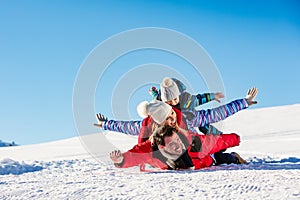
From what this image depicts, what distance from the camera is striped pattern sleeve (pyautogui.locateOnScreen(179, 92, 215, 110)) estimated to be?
14.0 feet

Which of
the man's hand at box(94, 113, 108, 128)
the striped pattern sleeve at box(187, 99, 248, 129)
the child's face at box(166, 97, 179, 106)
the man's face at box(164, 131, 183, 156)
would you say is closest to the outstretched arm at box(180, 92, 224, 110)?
A: the child's face at box(166, 97, 179, 106)

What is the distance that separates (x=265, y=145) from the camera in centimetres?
662

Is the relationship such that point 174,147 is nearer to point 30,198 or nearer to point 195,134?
point 195,134

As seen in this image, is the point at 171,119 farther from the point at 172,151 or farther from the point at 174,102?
the point at 174,102

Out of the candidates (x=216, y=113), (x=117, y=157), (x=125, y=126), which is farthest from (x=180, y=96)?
(x=117, y=157)

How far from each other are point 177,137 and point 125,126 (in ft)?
3.15

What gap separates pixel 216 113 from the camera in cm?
390

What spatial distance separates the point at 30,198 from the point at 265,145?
15.5 ft

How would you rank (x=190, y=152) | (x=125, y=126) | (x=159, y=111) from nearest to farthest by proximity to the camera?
(x=159, y=111)
(x=190, y=152)
(x=125, y=126)

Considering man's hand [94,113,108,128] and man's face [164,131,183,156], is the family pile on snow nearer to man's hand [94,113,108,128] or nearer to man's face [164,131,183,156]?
man's face [164,131,183,156]

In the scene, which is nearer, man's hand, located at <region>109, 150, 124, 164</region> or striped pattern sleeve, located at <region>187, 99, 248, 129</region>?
man's hand, located at <region>109, 150, 124, 164</region>

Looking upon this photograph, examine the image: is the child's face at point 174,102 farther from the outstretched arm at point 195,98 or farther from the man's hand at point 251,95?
the man's hand at point 251,95

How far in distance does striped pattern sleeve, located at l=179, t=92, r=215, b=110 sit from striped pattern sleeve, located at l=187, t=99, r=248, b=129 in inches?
11.6

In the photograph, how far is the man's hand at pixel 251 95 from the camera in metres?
3.98
